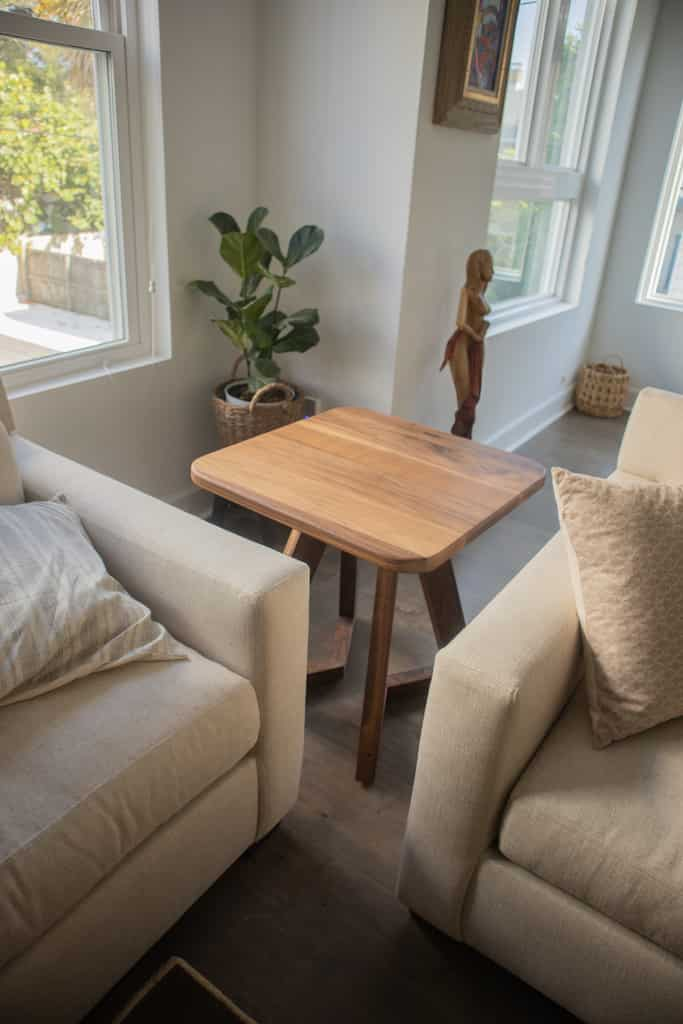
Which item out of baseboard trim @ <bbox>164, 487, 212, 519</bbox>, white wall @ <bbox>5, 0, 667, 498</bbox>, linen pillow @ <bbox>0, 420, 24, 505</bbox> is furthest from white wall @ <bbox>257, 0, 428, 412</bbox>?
linen pillow @ <bbox>0, 420, 24, 505</bbox>

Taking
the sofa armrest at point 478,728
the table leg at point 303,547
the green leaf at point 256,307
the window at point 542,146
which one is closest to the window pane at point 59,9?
the green leaf at point 256,307

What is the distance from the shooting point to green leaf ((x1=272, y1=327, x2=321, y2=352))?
2336mm

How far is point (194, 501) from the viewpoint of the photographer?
2.71 metres

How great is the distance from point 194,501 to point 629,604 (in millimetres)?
1859

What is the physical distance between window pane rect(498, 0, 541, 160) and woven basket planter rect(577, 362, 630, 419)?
1448 millimetres

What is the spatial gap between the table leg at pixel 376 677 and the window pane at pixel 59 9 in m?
1.70

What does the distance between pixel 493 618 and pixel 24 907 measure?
2.53 feet

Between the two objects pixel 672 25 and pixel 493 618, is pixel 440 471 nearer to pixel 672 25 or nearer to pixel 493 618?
pixel 493 618

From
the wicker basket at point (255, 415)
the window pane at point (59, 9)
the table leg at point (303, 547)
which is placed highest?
the window pane at point (59, 9)

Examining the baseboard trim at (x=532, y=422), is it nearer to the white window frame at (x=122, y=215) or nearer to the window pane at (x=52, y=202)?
the white window frame at (x=122, y=215)

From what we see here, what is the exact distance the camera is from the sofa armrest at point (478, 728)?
106 cm

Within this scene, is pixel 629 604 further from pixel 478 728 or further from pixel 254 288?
pixel 254 288

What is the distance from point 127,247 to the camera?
90.4 inches

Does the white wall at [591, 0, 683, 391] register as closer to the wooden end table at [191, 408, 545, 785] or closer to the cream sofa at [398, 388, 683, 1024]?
the wooden end table at [191, 408, 545, 785]
